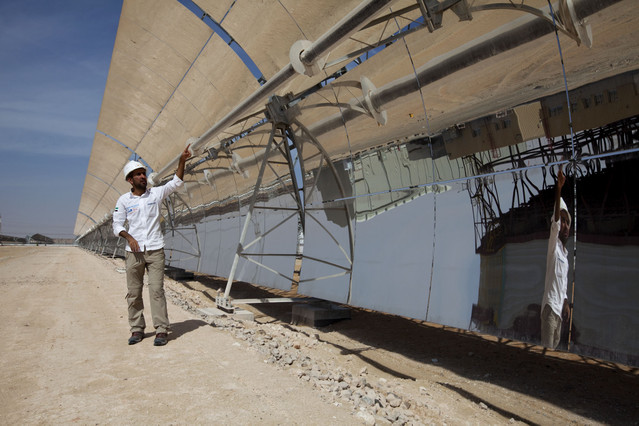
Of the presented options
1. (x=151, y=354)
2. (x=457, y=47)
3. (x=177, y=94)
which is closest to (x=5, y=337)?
(x=151, y=354)

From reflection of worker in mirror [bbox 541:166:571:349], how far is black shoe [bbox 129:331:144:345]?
4.20 m

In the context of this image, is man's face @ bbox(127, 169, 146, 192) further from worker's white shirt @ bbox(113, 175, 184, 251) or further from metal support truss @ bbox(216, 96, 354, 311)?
metal support truss @ bbox(216, 96, 354, 311)

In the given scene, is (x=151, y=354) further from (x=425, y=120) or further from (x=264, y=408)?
(x=425, y=120)

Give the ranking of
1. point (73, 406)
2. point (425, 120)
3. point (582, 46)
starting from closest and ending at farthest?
point (73, 406) → point (582, 46) → point (425, 120)

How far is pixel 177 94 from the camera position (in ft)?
37.9

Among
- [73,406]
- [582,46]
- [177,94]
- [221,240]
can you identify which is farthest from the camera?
[221,240]

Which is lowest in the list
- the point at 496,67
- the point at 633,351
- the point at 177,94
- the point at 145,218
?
the point at 633,351

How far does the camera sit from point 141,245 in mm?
4398

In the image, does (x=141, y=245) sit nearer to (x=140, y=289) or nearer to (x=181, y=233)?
(x=140, y=289)

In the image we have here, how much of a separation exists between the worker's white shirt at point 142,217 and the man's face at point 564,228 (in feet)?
13.3

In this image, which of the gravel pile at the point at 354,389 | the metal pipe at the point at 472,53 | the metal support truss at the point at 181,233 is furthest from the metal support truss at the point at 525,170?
the metal support truss at the point at 181,233

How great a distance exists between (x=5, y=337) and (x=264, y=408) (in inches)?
140

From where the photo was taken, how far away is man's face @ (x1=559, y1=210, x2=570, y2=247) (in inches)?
155

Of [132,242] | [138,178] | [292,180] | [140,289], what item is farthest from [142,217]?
[292,180]
